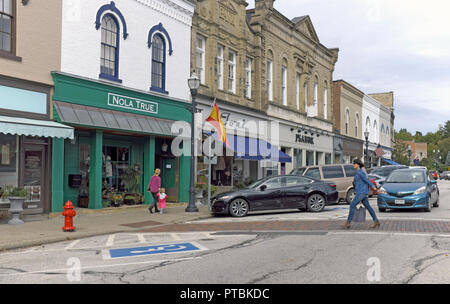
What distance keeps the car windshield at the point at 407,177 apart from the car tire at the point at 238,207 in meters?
5.39

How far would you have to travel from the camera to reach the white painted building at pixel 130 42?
607 inches

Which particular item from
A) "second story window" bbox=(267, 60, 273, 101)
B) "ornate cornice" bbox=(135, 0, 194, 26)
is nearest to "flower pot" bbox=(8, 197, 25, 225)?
"ornate cornice" bbox=(135, 0, 194, 26)

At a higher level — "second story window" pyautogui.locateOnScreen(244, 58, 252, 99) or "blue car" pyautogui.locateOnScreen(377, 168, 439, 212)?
"second story window" pyautogui.locateOnScreen(244, 58, 252, 99)

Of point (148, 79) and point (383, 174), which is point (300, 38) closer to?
point (383, 174)

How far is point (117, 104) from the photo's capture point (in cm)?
1695

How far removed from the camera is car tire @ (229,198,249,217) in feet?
51.5

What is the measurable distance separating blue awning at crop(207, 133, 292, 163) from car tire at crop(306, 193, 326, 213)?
6431mm

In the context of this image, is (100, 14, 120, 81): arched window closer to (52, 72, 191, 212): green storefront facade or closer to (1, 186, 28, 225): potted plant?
(52, 72, 191, 212): green storefront facade

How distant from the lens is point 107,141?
1769cm

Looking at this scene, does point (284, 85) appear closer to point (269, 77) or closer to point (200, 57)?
point (269, 77)

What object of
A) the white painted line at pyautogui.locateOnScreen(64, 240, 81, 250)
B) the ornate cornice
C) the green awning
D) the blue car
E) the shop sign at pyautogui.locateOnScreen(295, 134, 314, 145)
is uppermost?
the ornate cornice

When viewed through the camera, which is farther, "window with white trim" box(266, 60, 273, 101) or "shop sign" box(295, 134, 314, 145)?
"shop sign" box(295, 134, 314, 145)

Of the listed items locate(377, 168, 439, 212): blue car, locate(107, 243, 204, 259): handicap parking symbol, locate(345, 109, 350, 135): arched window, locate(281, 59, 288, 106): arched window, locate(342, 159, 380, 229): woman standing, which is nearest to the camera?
locate(107, 243, 204, 259): handicap parking symbol

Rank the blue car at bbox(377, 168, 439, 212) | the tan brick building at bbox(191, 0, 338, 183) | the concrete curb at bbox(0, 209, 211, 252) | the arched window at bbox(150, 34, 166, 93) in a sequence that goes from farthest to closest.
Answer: the tan brick building at bbox(191, 0, 338, 183) → the arched window at bbox(150, 34, 166, 93) → the blue car at bbox(377, 168, 439, 212) → the concrete curb at bbox(0, 209, 211, 252)
